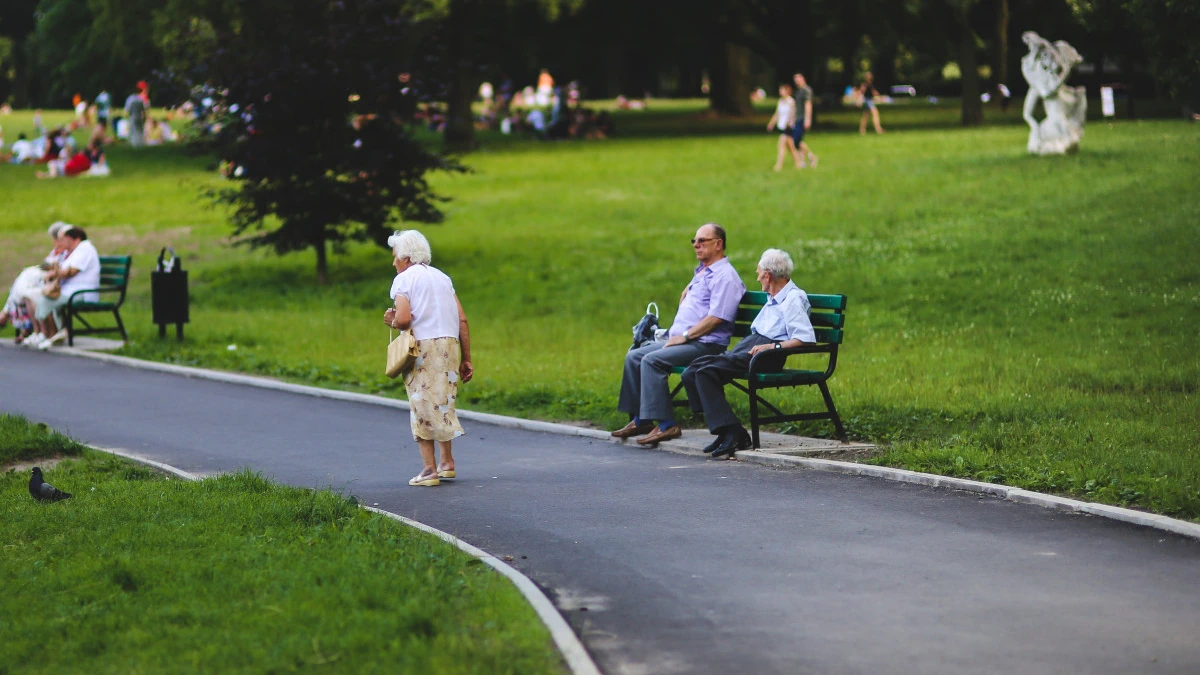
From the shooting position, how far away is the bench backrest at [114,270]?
20.5 meters

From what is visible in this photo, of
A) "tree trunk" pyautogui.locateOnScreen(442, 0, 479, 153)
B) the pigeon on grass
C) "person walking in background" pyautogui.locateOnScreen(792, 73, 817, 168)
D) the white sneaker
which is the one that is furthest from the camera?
"tree trunk" pyautogui.locateOnScreen(442, 0, 479, 153)

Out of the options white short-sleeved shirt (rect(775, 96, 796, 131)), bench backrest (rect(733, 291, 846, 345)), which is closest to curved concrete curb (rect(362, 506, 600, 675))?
bench backrest (rect(733, 291, 846, 345))

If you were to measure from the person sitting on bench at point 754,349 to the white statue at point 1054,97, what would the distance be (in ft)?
61.7

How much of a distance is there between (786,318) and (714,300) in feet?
2.42

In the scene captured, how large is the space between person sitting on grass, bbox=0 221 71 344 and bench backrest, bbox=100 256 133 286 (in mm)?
826

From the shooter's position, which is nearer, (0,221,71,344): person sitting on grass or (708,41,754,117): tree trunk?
(0,221,71,344): person sitting on grass

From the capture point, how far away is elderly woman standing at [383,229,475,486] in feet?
33.2

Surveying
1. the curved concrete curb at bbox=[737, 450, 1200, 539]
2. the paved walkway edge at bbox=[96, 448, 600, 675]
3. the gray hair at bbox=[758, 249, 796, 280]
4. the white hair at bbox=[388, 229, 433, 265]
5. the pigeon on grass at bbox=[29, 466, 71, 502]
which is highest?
the white hair at bbox=[388, 229, 433, 265]

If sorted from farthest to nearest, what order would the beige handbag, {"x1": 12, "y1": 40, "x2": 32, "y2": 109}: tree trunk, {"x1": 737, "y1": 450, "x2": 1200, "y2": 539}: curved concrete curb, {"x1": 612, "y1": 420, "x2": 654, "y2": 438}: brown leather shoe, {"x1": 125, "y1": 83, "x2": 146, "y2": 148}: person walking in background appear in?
{"x1": 12, "y1": 40, "x2": 32, "y2": 109}: tree trunk, {"x1": 125, "y1": 83, "x2": 146, "y2": 148}: person walking in background, {"x1": 612, "y1": 420, "x2": 654, "y2": 438}: brown leather shoe, the beige handbag, {"x1": 737, "y1": 450, "x2": 1200, "y2": 539}: curved concrete curb

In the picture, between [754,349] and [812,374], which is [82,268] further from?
[812,374]

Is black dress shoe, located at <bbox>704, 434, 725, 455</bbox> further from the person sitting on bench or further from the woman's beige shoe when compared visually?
the woman's beige shoe

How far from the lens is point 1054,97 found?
28.7 meters

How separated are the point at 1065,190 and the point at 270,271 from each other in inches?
542

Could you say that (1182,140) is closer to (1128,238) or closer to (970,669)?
(1128,238)
